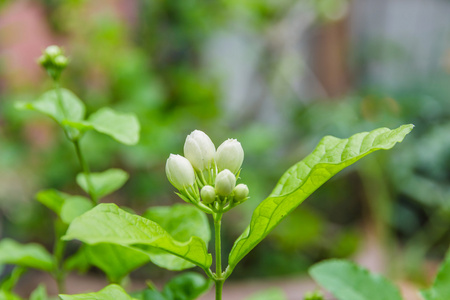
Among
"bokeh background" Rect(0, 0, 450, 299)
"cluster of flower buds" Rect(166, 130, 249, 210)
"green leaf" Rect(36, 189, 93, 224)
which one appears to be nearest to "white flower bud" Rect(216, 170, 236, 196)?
"cluster of flower buds" Rect(166, 130, 249, 210)

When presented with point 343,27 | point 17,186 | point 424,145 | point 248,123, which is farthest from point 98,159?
point 343,27

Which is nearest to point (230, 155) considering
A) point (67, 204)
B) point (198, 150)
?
point (198, 150)

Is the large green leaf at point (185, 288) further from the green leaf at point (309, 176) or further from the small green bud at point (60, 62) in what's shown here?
the small green bud at point (60, 62)

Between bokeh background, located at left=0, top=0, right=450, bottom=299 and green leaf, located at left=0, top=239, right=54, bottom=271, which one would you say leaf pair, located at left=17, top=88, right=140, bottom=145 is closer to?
green leaf, located at left=0, top=239, right=54, bottom=271

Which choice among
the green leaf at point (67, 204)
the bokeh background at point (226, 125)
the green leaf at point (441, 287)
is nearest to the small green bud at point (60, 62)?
the green leaf at point (67, 204)

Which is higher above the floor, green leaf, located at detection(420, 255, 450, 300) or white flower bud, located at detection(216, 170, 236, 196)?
white flower bud, located at detection(216, 170, 236, 196)

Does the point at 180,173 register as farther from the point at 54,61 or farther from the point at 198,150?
the point at 54,61
